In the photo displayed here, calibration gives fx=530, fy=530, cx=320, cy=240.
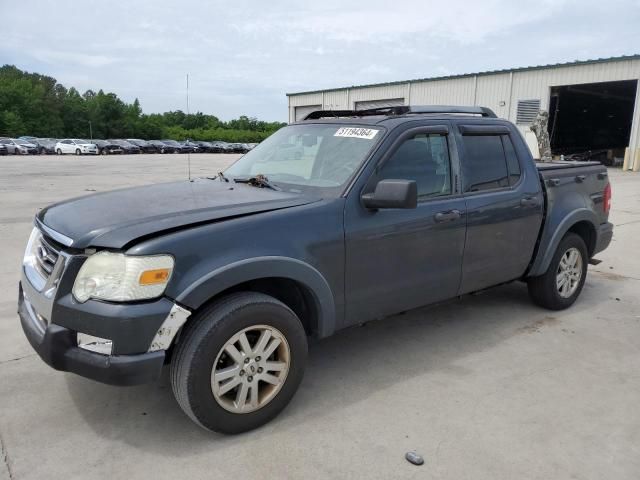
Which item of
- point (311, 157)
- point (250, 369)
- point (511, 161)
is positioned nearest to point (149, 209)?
point (250, 369)

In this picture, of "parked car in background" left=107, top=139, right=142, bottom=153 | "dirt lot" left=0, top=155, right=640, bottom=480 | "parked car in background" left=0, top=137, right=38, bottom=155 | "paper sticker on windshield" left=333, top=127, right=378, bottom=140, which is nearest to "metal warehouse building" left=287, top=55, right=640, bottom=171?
"dirt lot" left=0, top=155, right=640, bottom=480

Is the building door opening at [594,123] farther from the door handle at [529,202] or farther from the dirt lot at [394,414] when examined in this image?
the dirt lot at [394,414]

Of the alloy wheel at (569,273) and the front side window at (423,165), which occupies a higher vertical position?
the front side window at (423,165)

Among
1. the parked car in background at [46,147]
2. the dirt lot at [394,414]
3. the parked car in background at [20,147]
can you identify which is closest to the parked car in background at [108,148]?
the parked car in background at [46,147]

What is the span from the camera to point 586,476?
2664 mm

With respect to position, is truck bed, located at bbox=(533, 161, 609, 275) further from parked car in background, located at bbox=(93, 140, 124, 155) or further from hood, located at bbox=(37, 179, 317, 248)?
parked car in background, located at bbox=(93, 140, 124, 155)

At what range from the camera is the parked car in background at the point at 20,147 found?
44906 mm

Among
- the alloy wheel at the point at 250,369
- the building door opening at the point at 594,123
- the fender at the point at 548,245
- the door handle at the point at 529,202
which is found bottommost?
the alloy wheel at the point at 250,369

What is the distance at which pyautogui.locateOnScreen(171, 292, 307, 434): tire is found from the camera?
2.69 metres

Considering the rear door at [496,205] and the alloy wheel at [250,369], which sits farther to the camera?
the rear door at [496,205]

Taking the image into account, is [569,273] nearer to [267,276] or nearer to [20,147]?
[267,276]

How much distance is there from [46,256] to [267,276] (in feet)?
4.17

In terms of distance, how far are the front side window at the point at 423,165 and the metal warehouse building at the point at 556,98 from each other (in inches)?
600

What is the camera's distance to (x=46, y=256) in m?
3.00
